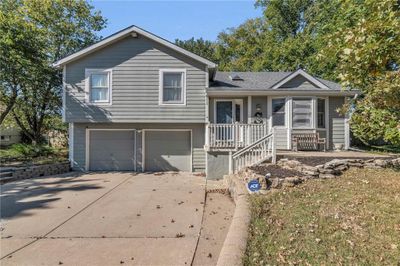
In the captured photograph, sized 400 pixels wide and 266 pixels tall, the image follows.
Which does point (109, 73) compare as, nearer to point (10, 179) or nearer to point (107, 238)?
point (10, 179)

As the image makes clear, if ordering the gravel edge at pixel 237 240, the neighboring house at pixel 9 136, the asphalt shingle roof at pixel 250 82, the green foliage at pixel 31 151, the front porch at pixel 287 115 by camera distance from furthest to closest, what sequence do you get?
the neighboring house at pixel 9 136 → the green foliage at pixel 31 151 → the asphalt shingle roof at pixel 250 82 → the front porch at pixel 287 115 → the gravel edge at pixel 237 240

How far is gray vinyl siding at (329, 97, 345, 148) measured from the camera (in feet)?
41.5

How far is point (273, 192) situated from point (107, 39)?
9.66 meters

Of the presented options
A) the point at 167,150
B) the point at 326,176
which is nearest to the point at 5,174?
the point at 167,150

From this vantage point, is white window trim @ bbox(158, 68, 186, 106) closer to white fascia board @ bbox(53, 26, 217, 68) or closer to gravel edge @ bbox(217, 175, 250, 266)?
white fascia board @ bbox(53, 26, 217, 68)

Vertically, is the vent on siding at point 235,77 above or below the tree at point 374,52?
above

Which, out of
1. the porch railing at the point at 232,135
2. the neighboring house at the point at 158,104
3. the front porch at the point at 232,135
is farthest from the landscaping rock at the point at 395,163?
the porch railing at the point at 232,135

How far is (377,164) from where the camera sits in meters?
8.20

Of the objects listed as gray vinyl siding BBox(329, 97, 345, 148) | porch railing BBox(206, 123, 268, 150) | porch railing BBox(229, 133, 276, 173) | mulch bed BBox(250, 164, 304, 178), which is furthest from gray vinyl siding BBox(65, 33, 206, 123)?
gray vinyl siding BBox(329, 97, 345, 148)

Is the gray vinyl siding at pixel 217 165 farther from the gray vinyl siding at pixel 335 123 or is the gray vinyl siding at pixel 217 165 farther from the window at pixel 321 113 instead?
the gray vinyl siding at pixel 335 123

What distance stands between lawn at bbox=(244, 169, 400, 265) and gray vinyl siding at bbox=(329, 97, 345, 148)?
626cm

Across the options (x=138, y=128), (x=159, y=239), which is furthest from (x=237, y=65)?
(x=159, y=239)

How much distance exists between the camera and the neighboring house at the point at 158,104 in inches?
476

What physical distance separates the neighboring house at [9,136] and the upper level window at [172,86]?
1993 cm
